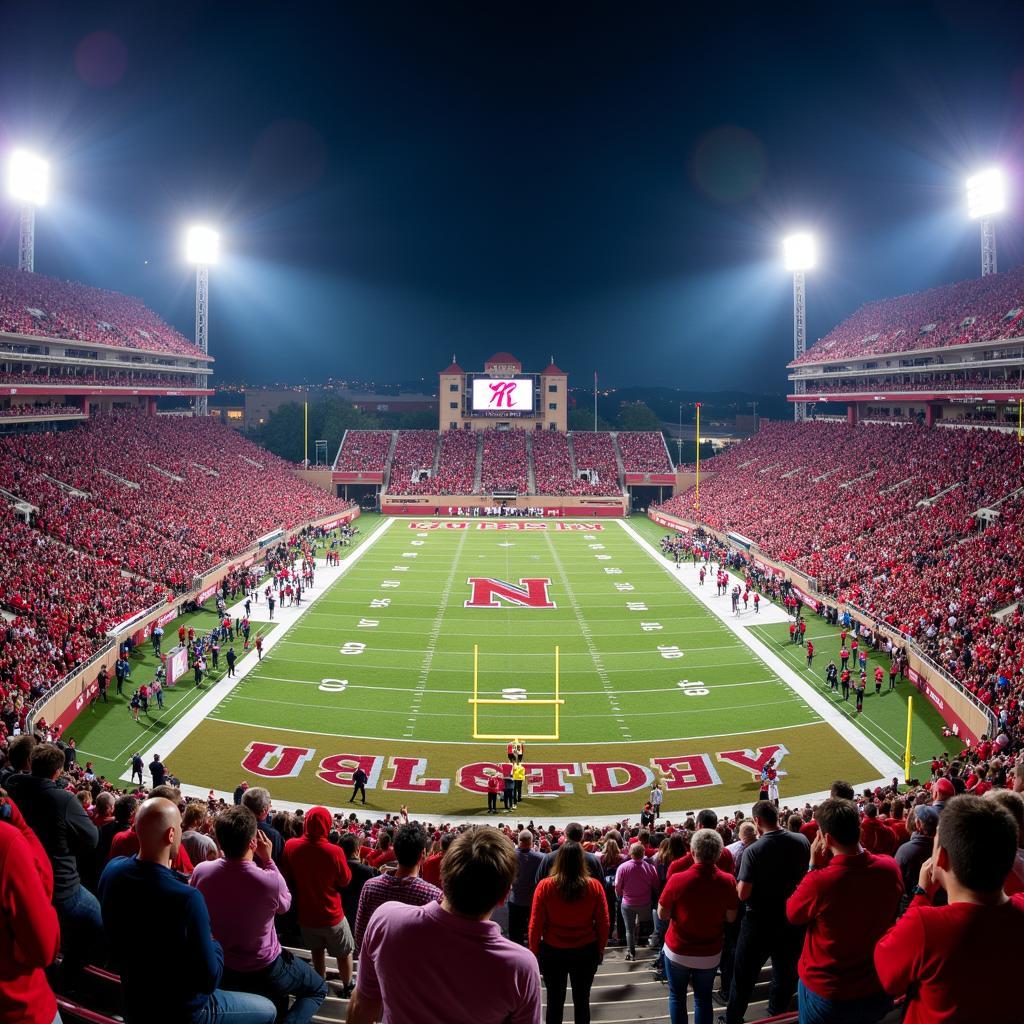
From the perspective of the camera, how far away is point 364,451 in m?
78.2

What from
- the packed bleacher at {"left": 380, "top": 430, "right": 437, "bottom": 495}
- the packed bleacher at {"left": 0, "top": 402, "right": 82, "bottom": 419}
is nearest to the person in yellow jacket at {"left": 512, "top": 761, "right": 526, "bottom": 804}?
the packed bleacher at {"left": 0, "top": 402, "right": 82, "bottom": 419}

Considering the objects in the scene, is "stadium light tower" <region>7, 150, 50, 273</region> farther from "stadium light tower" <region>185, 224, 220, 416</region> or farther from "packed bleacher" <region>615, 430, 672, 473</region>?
"packed bleacher" <region>615, 430, 672, 473</region>

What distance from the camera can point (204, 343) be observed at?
73562 millimetres

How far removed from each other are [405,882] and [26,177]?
6074 centimetres

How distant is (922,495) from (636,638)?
16556 millimetres

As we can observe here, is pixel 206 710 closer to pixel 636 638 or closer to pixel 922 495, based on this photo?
pixel 636 638

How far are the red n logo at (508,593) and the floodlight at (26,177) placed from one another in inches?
1433

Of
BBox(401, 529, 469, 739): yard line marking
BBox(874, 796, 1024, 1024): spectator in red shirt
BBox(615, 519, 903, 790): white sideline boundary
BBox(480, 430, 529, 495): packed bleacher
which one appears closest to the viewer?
BBox(874, 796, 1024, 1024): spectator in red shirt

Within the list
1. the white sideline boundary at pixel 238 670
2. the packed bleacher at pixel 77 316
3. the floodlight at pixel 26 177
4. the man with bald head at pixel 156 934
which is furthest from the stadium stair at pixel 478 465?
the man with bald head at pixel 156 934

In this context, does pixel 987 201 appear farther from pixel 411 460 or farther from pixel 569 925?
pixel 569 925

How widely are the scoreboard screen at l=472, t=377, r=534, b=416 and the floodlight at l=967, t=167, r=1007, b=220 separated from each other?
Answer: 36929mm

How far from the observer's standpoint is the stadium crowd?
3.05 m

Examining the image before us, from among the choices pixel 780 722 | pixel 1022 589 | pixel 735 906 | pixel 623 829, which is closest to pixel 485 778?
pixel 623 829

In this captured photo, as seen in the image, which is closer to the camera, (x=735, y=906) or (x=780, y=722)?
(x=735, y=906)
